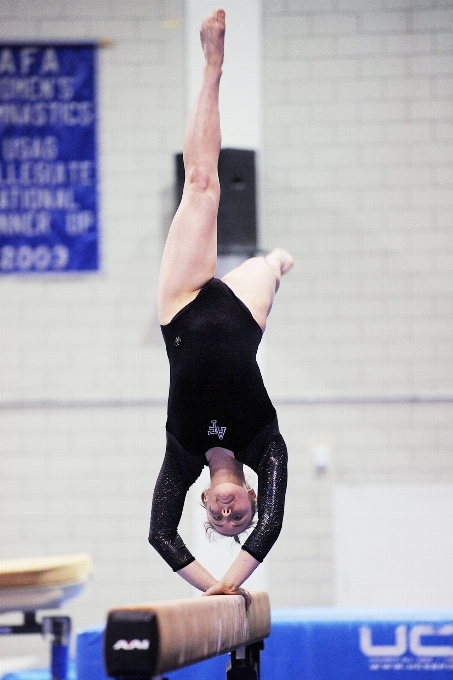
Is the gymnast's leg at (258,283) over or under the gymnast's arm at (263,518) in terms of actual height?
over

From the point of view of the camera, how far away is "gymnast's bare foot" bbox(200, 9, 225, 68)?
3.64m

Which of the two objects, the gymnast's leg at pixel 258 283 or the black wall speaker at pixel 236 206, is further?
the black wall speaker at pixel 236 206

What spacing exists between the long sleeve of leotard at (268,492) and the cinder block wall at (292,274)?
9.34 feet

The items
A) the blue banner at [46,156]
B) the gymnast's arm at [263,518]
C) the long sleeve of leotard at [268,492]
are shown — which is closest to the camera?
the gymnast's arm at [263,518]

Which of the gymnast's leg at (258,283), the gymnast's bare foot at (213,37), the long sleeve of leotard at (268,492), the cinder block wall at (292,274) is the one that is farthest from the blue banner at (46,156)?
the long sleeve of leotard at (268,492)

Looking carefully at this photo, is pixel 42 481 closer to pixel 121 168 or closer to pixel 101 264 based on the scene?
pixel 101 264

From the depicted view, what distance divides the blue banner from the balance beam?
4.12 metres

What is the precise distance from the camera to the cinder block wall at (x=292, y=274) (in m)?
6.46

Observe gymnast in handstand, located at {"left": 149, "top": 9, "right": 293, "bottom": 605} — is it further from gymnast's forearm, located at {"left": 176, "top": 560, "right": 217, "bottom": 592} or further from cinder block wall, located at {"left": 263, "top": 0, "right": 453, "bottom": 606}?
cinder block wall, located at {"left": 263, "top": 0, "right": 453, "bottom": 606}

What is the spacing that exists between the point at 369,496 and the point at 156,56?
12.2ft

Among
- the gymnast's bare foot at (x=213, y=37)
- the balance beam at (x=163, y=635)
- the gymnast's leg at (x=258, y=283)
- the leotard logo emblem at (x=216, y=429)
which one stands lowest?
the balance beam at (x=163, y=635)

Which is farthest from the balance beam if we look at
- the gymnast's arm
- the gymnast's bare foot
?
the gymnast's bare foot

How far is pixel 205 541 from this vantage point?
20.4ft

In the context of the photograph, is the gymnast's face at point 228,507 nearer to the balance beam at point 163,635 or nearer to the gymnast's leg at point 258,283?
the balance beam at point 163,635
